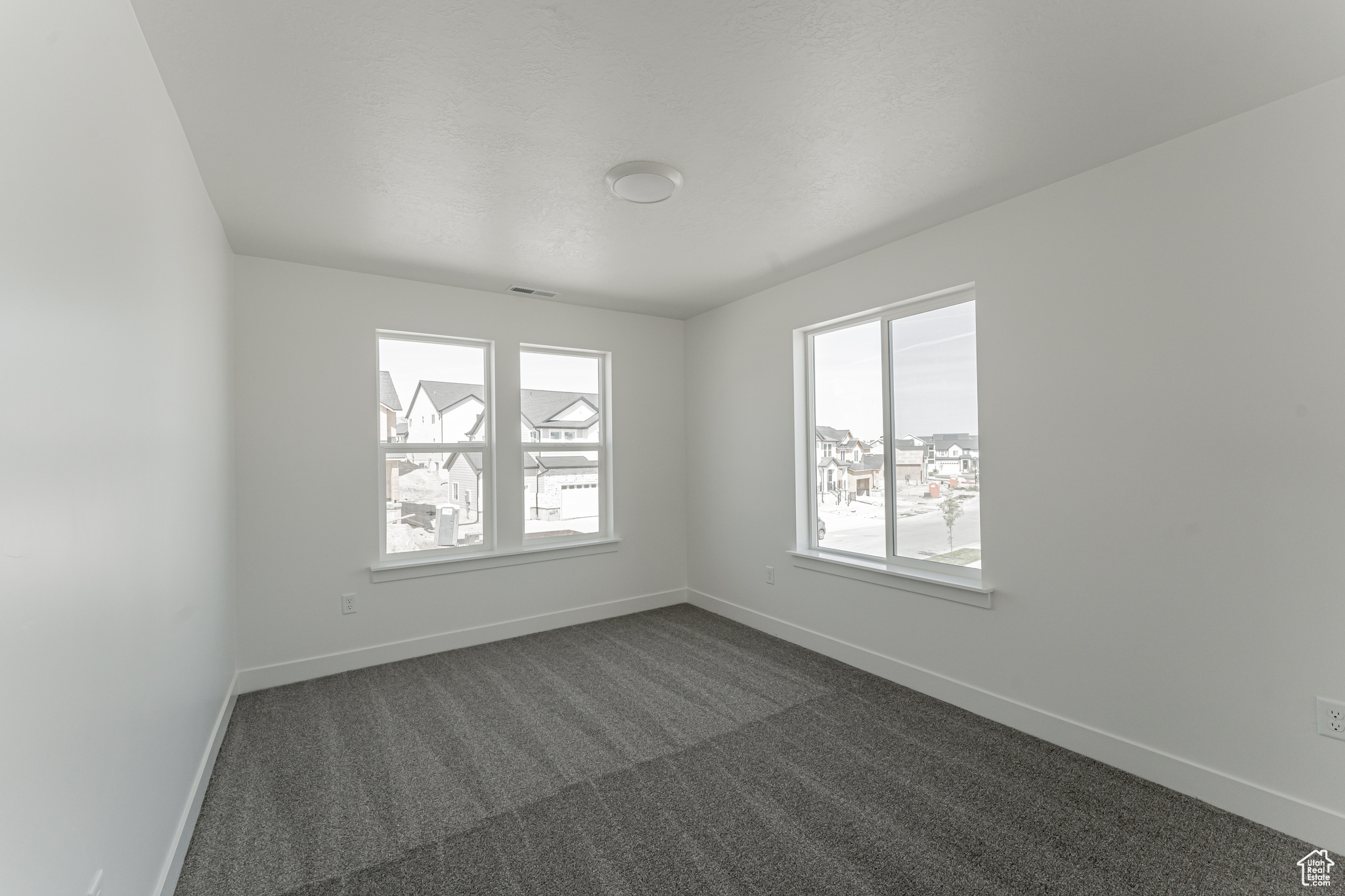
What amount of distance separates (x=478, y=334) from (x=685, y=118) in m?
2.54

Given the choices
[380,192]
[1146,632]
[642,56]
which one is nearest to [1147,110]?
[642,56]

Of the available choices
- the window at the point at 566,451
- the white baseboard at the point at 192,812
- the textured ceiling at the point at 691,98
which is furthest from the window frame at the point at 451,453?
the white baseboard at the point at 192,812

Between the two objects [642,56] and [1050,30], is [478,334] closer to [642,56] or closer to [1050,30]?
[642,56]

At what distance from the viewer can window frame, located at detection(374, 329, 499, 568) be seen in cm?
395

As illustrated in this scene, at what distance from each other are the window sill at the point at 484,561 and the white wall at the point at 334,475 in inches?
1.8

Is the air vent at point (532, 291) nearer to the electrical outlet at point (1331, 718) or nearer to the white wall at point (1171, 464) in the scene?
the white wall at point (1171, 464)

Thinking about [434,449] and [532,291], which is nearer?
[434,449]

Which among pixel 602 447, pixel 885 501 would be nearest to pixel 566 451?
pixel 602 447

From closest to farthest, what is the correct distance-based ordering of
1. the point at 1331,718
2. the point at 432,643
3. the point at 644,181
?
1. the point at 1331,718
2. the point at 644,181
3. the point at 432,643

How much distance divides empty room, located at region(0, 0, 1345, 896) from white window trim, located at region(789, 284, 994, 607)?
34mm

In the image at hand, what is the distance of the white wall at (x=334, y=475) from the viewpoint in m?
3.49

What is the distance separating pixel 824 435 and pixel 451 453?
8.43 ft

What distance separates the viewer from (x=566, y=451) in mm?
4727

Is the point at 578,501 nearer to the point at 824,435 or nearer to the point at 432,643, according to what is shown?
the point at 432,643
